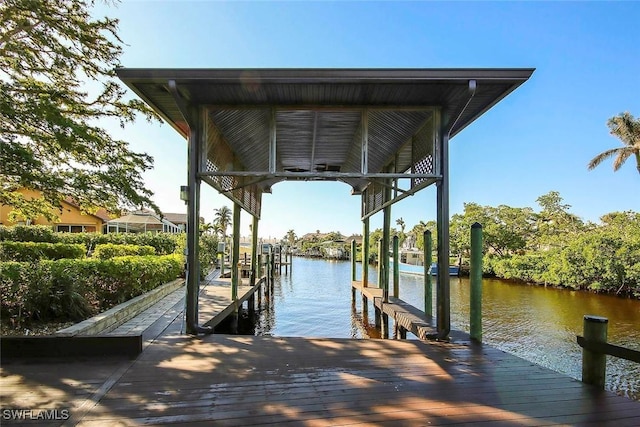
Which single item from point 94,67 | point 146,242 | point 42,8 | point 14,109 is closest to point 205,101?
point 14,109

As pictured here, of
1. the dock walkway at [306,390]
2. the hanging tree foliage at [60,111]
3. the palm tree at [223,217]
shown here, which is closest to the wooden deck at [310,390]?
the dock walkway at [306,390]

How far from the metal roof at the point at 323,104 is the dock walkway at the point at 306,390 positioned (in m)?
2.24

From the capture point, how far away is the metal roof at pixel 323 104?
165 inches

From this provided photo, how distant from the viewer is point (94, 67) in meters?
7.30

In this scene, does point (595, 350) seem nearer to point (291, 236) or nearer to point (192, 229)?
point (192, 229)

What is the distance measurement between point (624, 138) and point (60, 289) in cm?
2941

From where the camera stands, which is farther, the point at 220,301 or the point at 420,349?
the point at 220,301

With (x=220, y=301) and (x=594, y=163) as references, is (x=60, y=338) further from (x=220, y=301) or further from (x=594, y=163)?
(x=594, y=163)

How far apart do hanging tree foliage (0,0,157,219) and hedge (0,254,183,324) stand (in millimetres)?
1319

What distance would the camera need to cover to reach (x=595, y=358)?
338 centimetres

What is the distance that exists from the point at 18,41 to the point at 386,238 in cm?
842

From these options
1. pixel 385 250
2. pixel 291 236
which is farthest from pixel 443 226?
pixel 291 236

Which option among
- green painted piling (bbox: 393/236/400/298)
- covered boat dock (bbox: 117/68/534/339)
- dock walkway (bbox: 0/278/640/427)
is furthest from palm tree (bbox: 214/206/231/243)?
dock walkway (bbox: 0/278/640/427)

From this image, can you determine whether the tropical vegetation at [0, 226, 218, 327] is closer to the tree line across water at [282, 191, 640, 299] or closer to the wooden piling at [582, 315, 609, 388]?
the tree line across water at [282, 191, 640, 299]
